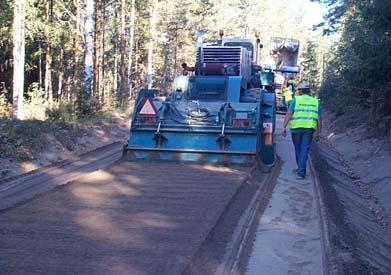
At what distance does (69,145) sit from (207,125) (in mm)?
4387

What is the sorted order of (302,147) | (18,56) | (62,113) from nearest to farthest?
(302,147) → (18,56) → (62,113)

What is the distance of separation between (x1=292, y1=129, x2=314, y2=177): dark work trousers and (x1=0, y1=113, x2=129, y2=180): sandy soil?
5631 millimetres

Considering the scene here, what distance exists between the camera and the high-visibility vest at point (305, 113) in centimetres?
1119

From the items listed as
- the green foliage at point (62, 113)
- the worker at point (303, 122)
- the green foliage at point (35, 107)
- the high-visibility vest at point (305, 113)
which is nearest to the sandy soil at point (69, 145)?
the green foliage at point (62, 113)

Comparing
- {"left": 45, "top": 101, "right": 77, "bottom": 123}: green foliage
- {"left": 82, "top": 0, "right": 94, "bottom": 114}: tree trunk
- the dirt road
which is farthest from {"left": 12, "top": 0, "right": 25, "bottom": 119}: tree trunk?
the dirt road

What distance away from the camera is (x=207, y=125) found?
12070 mm

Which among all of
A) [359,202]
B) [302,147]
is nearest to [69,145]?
[302,147]

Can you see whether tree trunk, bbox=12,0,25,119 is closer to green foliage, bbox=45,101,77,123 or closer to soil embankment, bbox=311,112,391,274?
green foliage, bbox=45,101,77,123

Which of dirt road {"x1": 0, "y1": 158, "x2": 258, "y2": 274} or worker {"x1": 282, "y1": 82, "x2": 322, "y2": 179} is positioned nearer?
dirt road {"x1": 0, "y1": 158, "x2": 258, "y2": 274}

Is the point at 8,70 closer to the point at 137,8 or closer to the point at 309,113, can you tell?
the point at 137,8

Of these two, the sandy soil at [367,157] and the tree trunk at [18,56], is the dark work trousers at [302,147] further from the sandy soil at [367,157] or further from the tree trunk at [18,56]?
the tree trunk at [18,56]

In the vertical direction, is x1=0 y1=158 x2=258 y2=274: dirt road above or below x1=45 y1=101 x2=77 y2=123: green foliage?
below

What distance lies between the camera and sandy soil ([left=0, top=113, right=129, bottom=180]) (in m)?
11.4

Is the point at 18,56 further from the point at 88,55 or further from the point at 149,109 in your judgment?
the point at 149,109
